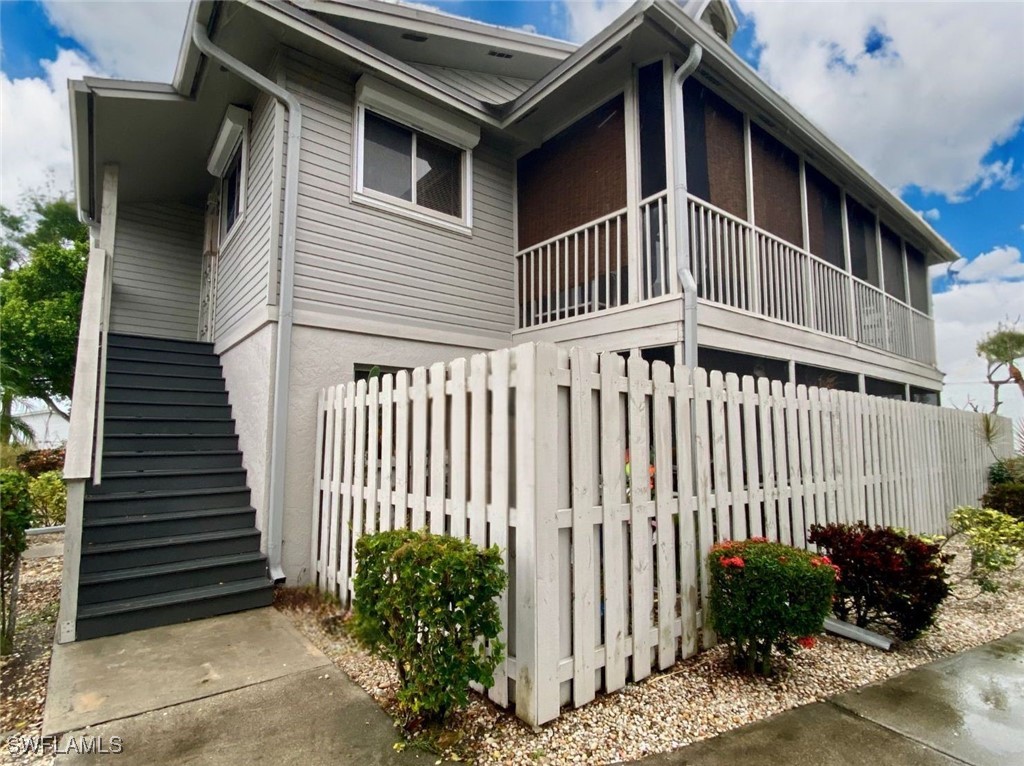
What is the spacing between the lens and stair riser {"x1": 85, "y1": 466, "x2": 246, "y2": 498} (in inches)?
184

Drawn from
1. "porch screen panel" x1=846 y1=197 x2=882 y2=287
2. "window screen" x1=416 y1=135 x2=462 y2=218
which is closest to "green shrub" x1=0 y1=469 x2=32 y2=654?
"window screen" x1=416 y1=135 x2=462 y2=218

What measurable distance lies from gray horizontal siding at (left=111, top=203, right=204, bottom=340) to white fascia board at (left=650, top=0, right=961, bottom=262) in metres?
8.37

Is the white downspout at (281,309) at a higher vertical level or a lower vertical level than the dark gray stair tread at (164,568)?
higher

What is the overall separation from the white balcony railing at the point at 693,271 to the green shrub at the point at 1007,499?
310cm

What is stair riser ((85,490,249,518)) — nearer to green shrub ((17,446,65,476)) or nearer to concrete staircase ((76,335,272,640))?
concrete staircase ((76,335,272,640))

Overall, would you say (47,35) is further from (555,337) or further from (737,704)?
(737,704)

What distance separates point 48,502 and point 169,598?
458 cm

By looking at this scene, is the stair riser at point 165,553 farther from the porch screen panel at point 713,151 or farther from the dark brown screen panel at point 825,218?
the dark brown screen panel at point 825,218

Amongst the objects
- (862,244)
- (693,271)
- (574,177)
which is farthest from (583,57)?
(862,244)

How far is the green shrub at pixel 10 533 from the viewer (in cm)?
331

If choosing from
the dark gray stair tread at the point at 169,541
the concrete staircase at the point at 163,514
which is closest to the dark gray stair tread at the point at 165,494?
the concrete staircase at the point at 163,514

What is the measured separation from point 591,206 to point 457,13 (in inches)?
147

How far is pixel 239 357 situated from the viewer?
6148 millimetres

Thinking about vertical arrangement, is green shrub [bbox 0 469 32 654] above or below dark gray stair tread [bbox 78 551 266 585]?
above
